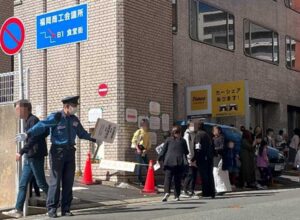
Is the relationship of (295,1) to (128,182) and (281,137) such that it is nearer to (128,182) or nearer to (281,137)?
(281,137)

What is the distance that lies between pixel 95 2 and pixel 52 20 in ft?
9.37

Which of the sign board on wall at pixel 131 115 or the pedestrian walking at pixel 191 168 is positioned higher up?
the sign board on wall at pixel 131 115

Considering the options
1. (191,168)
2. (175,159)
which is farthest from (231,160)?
(175,159)

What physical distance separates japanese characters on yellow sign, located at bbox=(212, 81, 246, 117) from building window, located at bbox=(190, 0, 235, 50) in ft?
8.04

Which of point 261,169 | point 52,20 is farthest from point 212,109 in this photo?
point 52,20

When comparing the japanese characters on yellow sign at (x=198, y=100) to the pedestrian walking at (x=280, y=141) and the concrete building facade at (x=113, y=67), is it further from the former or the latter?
the pedestrian walking at (x=280, y=141)

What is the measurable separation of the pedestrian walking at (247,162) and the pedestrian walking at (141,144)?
2760mm

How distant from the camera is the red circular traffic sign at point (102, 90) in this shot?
15.7 metres

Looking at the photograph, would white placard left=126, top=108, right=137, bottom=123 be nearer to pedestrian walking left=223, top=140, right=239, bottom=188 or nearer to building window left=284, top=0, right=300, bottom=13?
pedestrian walking left=223, top=140, right=239, bottom=188

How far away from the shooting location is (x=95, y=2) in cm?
1628

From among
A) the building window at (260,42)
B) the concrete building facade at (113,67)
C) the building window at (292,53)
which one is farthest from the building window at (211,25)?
the building window at (292,53)

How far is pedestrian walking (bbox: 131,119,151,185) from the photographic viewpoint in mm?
15023

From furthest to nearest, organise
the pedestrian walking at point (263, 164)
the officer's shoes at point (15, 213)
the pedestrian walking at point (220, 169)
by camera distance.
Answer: the pedestrian walking at point (263, 164)
the pedestrian walking at point (220, 169)
the officer's shoes at point (15, 213)

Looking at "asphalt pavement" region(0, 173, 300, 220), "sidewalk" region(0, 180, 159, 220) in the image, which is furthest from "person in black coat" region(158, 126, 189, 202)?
"sidewalk" region(0, 180, 159, 220)
